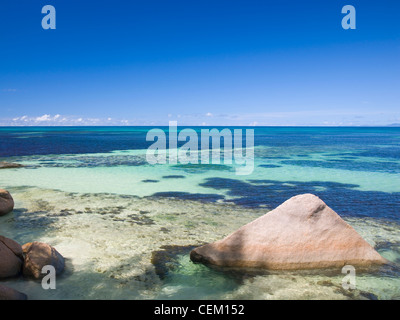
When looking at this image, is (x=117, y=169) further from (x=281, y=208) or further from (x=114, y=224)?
(x=281, y=208)

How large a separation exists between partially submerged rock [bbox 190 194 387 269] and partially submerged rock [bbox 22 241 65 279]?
10.3ft

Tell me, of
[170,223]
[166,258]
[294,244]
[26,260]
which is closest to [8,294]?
[26,260]

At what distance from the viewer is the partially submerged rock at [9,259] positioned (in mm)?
6102

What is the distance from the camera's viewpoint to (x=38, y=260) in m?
6.21

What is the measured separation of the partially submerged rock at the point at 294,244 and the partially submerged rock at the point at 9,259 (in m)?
3.90

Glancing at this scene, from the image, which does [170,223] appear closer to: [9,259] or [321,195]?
[9,259]

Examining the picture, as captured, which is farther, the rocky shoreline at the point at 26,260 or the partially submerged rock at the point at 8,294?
the rocky shoreline at the point at 26,260

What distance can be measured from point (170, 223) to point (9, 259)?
5.17m

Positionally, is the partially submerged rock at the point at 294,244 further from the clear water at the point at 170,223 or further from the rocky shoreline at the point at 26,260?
the rocky shoreline at the point at 26,260

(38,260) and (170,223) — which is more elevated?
(38,260)

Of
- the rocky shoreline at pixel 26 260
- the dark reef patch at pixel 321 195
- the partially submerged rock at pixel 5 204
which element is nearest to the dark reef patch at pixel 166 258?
the rocky shoreline at pixel 26 260

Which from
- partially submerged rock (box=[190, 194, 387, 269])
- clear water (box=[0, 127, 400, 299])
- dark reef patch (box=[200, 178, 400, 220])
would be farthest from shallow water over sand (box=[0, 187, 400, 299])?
dark reef patch (box=[200, 178, 400, 220])

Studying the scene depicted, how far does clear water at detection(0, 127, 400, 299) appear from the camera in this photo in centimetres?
602
